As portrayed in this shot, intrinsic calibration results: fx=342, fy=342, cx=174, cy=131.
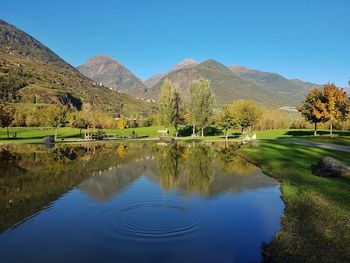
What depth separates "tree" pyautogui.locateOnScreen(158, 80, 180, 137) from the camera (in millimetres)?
99312

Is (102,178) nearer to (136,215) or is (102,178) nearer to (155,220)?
(136,215)

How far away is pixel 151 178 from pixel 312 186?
1414 cm

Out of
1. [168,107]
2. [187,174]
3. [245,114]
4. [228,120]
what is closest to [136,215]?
[187,174]

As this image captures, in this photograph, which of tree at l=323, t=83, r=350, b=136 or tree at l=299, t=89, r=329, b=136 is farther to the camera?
tree at l=299, t=89, r=329, b=136

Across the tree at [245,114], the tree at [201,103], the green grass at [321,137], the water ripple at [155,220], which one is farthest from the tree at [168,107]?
the water ripple at [155,220]

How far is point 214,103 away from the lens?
103 meters

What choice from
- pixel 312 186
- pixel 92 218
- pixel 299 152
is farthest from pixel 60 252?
pixel 299 152

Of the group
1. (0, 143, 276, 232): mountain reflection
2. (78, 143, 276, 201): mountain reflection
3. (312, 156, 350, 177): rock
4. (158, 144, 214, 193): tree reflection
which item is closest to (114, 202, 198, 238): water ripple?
(0, 143, 276, 232): mountain reflection

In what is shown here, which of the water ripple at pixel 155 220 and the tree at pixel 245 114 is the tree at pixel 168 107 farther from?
the water ripple at pixel 155 220

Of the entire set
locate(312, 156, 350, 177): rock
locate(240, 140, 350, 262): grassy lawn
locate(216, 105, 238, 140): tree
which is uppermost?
locate(216, 105, 238, 140): tree

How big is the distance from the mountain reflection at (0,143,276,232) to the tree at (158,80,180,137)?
5413 centimetres

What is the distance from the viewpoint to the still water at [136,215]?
13.8 m

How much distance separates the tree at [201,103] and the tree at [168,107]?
5340 millimetres

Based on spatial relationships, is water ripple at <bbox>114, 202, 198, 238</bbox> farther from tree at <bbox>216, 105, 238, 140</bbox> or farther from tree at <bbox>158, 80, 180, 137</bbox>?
tree at <bbox>158, 80, 180, 137</bbox>
